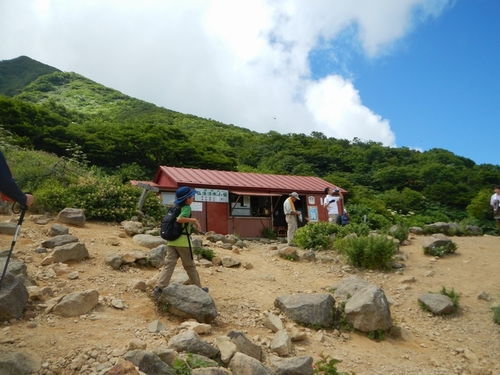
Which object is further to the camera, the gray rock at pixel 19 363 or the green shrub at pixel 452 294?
→ the green shrub at pixel 452 294

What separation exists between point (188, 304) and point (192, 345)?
1.09 meters

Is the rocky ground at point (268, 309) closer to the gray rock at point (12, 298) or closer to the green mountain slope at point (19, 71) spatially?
the gray rock at point (12, 298)

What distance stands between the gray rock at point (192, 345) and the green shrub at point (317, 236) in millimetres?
7387

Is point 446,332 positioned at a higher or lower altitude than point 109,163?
lower

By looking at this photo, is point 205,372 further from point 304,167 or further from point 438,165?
point 438,165

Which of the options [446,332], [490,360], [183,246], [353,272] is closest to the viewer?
[183,246]

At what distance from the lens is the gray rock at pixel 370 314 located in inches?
251

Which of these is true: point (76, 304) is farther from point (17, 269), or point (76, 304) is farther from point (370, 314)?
point (370, 314)

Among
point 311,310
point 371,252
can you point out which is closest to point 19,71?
point 371,252

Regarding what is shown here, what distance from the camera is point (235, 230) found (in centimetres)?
1798

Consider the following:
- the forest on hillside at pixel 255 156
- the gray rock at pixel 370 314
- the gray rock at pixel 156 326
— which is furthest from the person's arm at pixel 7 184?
the forest on hillside at pixel 255 156

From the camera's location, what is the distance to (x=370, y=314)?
251 inches

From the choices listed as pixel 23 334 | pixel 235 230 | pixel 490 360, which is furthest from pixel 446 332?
pixel 235 230

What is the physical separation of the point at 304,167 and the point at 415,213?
1196 centimetres
